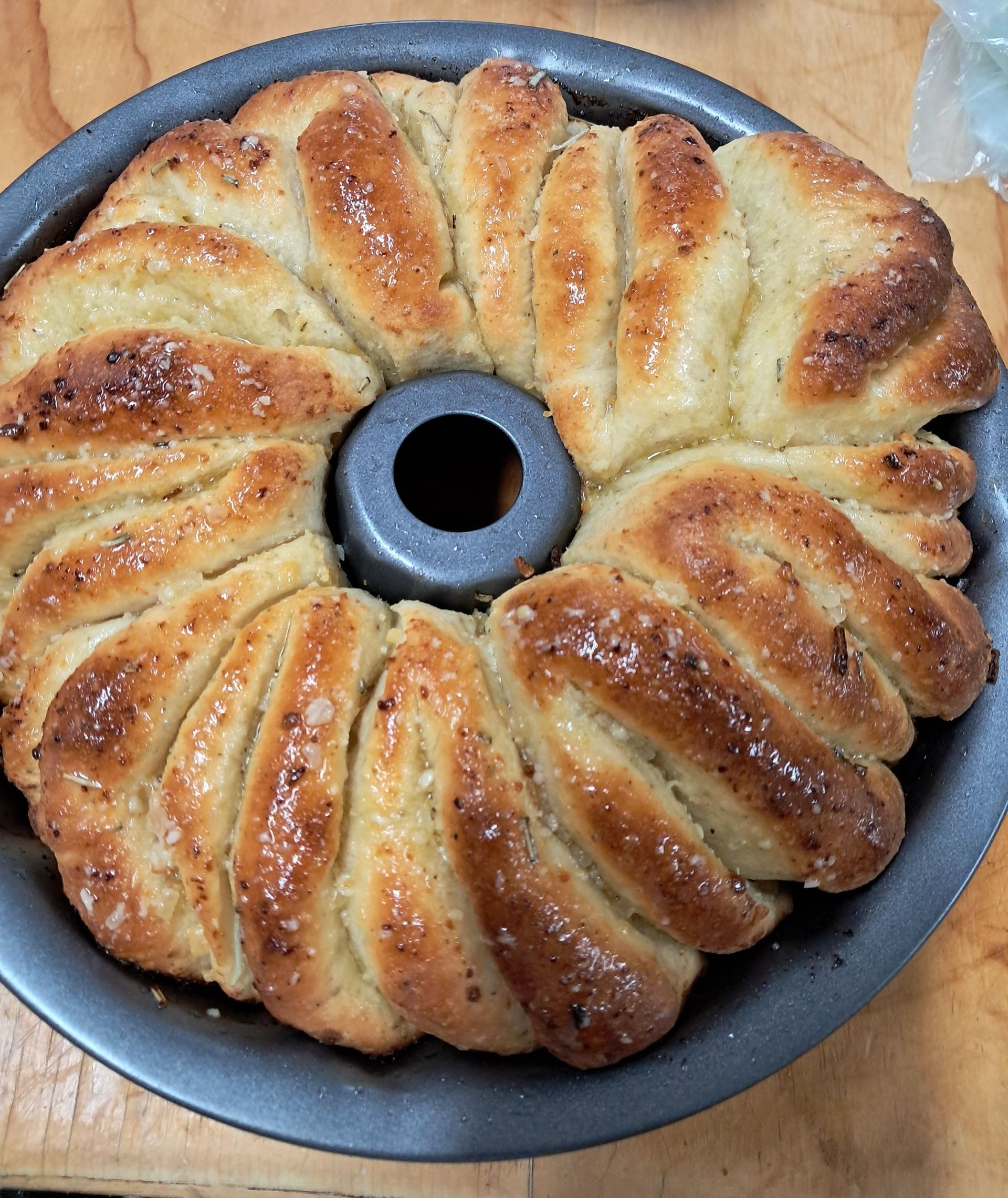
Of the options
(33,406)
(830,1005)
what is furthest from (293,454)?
(830,1005)

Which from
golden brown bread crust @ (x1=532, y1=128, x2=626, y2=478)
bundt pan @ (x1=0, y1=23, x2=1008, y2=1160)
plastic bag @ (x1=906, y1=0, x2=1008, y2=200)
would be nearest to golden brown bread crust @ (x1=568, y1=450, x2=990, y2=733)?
bundt pan @ (x1=0, y1=23, x2=1008, y2=1160)

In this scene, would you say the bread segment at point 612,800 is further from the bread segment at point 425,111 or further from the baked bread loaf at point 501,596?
the bread segment at point 425,111

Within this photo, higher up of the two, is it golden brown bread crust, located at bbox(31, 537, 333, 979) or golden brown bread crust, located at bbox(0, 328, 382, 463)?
golden brown bread crust, located at bbox(0, 328, 382, 463)

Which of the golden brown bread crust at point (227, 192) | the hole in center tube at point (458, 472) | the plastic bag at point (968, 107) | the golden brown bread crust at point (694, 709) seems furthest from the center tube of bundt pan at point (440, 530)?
the plastic bag at point (968, 107)

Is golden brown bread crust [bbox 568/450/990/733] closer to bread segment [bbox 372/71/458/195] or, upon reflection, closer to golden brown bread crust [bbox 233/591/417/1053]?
golden brown bread crust [bbox 233/591/417/1053]

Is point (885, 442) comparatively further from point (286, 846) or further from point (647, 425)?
point (286, 846)
